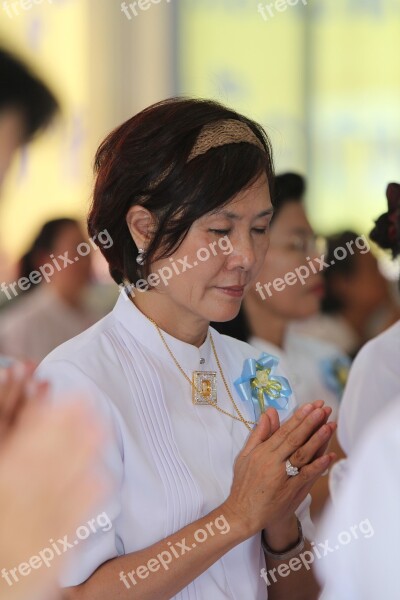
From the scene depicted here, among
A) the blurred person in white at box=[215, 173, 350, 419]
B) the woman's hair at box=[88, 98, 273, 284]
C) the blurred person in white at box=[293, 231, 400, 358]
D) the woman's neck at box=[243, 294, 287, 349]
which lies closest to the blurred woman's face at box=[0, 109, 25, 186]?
the woman's hair at box=[88, 98, 273, 284]

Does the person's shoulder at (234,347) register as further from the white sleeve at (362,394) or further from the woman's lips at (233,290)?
the white sleeve at (362,394)

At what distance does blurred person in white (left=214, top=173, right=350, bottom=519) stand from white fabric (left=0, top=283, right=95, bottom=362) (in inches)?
42.4

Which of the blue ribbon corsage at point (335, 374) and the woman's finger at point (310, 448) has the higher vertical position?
the woman's finger at point (310, 448)

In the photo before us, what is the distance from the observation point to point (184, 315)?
1.53m

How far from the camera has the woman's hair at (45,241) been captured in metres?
3.68

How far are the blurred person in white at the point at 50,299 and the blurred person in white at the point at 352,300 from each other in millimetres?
897

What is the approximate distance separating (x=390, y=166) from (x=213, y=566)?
4.16 metres

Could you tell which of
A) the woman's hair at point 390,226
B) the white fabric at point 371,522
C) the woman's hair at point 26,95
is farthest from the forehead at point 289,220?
the white fabric at point 371,522

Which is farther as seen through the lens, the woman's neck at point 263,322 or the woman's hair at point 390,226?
the woman's neck at point 263,322

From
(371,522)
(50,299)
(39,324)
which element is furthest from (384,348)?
(50,299)

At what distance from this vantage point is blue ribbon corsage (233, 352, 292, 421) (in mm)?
1572

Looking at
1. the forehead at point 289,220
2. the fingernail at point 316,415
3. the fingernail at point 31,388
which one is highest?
the fingernail at point 31,388

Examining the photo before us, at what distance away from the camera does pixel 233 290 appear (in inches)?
58.6

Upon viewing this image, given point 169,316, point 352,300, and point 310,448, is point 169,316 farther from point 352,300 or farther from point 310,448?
point 352,300
